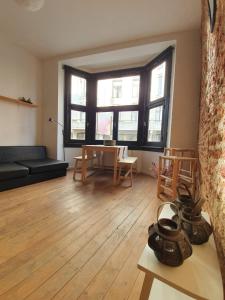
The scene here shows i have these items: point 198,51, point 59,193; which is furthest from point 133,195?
point 198,51

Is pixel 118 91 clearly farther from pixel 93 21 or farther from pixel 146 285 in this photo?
pixel 146 285

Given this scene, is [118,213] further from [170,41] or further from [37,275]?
[170,41]

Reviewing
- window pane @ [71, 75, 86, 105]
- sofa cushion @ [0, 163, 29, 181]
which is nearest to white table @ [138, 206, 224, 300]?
sofa cushion @ [0, 163, 29, 181]

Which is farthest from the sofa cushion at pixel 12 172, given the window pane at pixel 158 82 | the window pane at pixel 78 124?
the window pane at pixel 158 82

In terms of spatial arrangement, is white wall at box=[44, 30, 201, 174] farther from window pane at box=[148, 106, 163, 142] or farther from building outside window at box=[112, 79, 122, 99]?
building outside window at box=[112, 79, 122, 99]

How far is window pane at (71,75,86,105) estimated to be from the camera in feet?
15.9

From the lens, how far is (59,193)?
2.80 m

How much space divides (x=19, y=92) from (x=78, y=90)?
61.6 inches

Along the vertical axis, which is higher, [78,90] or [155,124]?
[78,90]

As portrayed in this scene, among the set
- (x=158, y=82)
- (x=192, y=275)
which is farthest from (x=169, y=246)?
(x=158, y=82)

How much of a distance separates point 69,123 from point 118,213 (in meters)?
3.32

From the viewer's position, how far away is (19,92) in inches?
158

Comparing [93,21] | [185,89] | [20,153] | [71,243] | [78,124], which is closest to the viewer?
[71,243]

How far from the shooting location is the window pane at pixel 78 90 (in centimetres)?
483
